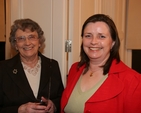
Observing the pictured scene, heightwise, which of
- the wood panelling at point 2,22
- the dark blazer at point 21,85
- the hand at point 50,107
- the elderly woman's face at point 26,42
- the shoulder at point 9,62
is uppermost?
the wood panelling at point 2,22

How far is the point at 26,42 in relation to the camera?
164 centimetres

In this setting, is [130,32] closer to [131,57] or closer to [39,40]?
[131,57]

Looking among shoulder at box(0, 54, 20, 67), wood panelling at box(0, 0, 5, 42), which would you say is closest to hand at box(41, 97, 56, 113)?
shoulder at box(0, 54, 20, 67)

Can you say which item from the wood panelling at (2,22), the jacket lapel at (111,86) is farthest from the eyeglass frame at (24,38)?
the wood panelling at (2,22)

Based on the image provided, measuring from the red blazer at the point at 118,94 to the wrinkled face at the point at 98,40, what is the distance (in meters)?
0.12

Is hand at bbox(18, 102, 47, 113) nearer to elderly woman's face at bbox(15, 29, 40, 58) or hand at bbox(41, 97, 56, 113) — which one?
hand at bbox(41, 97, 56, 113)

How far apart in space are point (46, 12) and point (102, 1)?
2.43 ft

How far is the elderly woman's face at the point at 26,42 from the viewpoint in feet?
5.42

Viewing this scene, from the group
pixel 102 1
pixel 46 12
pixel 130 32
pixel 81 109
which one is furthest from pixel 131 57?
pixel 81 109

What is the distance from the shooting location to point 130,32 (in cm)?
247

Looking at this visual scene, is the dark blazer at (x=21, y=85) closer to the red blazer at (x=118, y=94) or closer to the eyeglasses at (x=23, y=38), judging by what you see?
the eyeglasses at (x=23, y=38)

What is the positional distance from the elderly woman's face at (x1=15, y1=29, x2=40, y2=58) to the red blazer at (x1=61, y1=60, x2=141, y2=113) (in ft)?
2.21

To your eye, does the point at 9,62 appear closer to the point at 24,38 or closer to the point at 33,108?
the point at 24,38

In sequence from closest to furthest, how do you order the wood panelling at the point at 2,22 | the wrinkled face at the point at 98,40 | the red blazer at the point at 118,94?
the red blazer at the point at 118,94 < the wrinkled face at the point at 98,40 < the wood panelling at the point at 2,22
